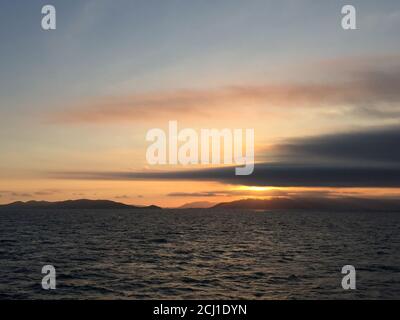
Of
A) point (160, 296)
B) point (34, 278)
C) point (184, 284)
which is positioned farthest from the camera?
point (34, 278)

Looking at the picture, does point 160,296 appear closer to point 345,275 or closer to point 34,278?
point 34,278

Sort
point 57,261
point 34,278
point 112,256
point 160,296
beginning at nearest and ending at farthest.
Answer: point 160,296 → point 34,278 → point 57,261 → point 112,256

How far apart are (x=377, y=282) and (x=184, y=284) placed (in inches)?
626

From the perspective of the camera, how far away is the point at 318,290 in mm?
29562

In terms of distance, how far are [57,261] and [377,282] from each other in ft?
110
